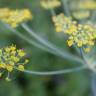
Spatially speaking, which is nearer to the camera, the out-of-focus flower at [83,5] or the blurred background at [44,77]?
the out-of-focus flower at [83,5]

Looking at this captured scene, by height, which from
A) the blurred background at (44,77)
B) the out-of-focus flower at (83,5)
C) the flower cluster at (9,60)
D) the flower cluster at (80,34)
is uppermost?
the out-of-focus flower at (83,5)

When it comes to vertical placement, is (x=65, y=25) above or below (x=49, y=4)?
below

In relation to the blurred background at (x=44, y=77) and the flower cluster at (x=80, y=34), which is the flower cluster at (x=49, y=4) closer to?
the blurred background at (x=44, y=77)

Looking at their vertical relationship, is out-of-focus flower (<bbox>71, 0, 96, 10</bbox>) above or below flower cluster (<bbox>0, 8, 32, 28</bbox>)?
above

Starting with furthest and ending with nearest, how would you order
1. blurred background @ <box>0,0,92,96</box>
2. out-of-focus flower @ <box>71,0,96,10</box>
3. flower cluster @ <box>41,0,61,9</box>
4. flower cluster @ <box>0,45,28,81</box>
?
blurred background @ <box>0,0,92,96</box> → out-of-focus flower @ <box>71,0,96,10</box> → flower cluster @ <box>41,0,61,9</box> → flower cluster @ <box>0,45,28,81</box>

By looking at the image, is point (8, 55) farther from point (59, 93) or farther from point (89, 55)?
point (59, 93)

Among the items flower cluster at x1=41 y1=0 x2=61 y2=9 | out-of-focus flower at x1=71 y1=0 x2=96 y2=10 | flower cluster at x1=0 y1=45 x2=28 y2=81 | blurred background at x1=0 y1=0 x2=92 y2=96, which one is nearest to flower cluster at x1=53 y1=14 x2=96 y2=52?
flower cluster at x1=0 y1=45 x2=28 y2=81

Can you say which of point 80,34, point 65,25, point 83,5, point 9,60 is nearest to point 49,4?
point 83,5

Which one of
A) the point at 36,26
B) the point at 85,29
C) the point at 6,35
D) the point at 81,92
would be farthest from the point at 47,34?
the point at 85,29

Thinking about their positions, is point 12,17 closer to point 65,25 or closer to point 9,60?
point 65,25

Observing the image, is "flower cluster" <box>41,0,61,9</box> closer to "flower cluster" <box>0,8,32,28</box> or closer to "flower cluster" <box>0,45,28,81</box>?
"flower cluster" <box>0,8,32,28</box>

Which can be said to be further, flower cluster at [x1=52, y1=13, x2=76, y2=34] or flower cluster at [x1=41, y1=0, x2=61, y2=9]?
flower cluster at [x1=41, y1=0, x2=61, y2=9]

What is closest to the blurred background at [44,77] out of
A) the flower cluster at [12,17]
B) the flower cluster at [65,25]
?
the flower cluster at [12,17]
